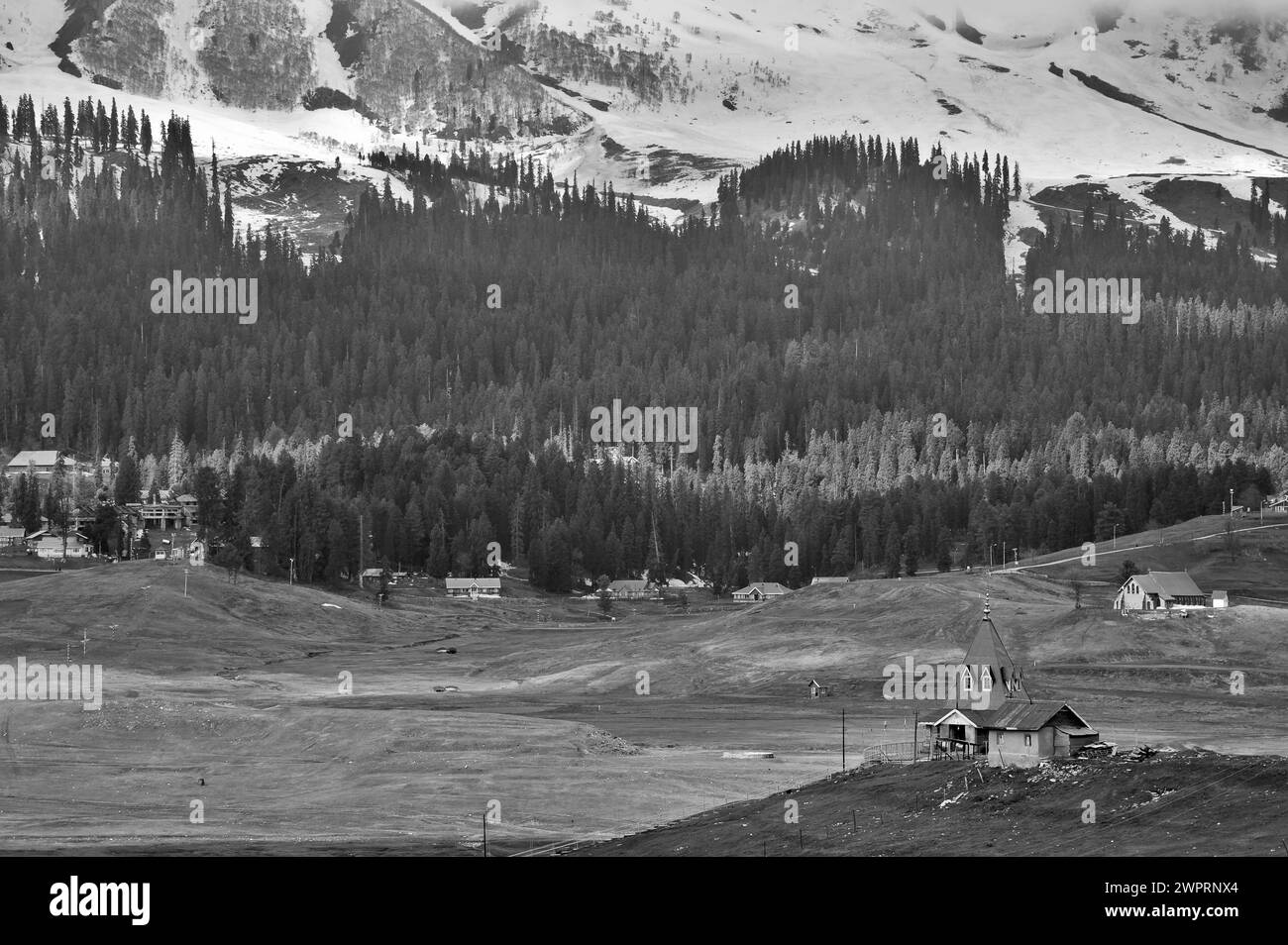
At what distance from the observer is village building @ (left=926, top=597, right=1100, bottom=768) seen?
90.8 metres

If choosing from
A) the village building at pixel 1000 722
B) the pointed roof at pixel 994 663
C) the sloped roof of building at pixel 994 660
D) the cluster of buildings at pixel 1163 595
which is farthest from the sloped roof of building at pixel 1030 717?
the cluster of buildings at pixel 1163 595

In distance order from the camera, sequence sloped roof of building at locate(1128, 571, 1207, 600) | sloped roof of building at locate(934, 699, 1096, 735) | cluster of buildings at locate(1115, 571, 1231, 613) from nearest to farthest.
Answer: sloped roof of building at locate(934, 699, 1096, 735)
cluster of buildings at locate(1115, 571, 1231, 613)
sloped roof of building at locate(1128, 571, 1207, 600)

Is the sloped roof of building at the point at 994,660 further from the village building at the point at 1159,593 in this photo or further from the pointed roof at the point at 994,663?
the village building at the point at 1159,593

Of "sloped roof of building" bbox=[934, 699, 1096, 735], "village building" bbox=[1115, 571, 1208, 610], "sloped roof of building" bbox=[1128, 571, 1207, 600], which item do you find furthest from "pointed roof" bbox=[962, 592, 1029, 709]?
"sloped roof of building" bbox=[1128, 571, 1207, 600]

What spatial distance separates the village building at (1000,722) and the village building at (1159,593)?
7578 cm

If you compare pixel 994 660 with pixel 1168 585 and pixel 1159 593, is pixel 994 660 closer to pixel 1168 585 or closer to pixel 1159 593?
pixel 1159 593

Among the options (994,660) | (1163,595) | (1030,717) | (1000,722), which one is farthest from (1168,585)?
(1030,717)

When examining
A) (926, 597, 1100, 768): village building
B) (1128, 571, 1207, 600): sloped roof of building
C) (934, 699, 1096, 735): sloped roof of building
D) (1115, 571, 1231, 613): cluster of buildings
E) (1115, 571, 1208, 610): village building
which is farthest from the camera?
(1128, 571, 1207, 600): sloped roof of building

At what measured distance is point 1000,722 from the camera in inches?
3652

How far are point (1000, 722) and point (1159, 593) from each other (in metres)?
88.3

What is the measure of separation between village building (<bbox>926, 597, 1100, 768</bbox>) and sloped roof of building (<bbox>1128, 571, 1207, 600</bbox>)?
76388mm

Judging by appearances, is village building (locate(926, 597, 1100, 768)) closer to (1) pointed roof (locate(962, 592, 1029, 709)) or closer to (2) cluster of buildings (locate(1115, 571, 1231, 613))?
(1) pointed roof (locate(962, 592, 1029, 709))
